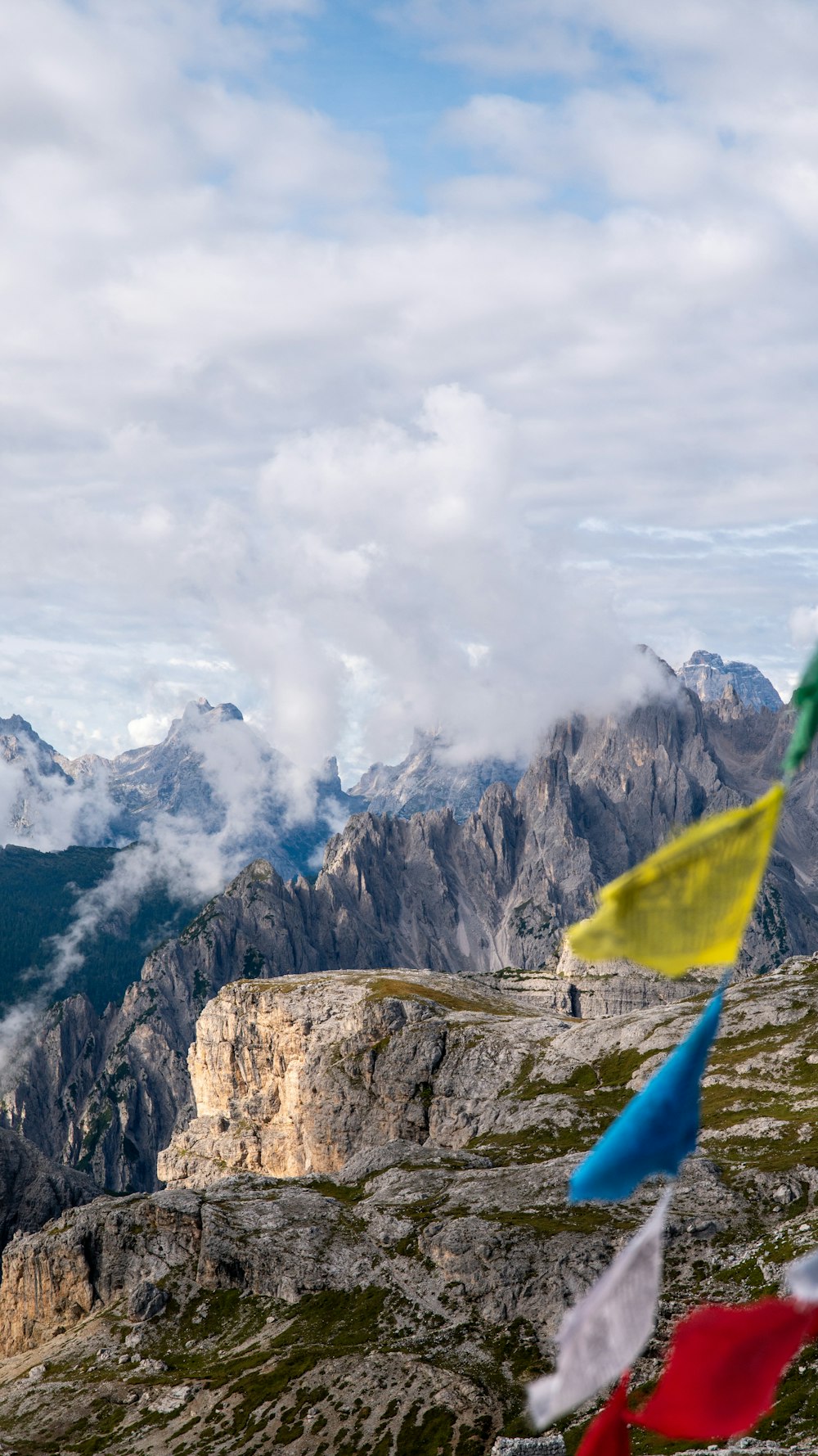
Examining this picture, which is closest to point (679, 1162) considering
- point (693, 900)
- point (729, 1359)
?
point (729, 1359)

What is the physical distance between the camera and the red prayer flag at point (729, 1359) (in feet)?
20.4

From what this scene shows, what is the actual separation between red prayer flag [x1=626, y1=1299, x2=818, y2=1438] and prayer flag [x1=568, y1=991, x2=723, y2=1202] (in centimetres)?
82

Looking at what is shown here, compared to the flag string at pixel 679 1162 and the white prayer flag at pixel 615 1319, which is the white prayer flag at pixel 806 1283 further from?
the white prayer flag at pixel 615 1319

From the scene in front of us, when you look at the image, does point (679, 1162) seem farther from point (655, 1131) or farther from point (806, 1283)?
point (806, 1283)

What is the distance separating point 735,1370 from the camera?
20.7 feet

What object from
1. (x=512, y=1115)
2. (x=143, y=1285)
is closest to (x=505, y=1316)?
(x=143, y=1285)

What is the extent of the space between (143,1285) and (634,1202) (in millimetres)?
60078

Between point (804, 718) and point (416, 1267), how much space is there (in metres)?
115

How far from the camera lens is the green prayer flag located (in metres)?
6.02

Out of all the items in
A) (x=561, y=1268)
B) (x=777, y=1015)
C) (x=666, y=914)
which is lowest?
(x=561, y=1268)

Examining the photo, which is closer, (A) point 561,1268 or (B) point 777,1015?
A: (A) point 561,1268

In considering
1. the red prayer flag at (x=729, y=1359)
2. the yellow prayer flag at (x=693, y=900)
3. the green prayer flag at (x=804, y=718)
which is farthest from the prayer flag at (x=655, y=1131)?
the green prayer flag at (x=804, y=718)

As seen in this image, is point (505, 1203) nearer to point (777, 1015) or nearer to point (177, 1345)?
point (177, 1345)

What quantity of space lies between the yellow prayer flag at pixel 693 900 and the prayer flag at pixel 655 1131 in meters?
0.37
